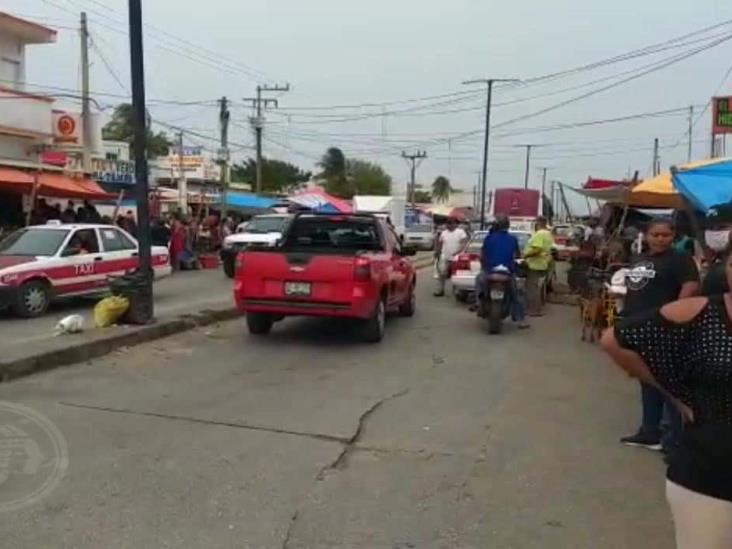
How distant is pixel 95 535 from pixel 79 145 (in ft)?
99.8

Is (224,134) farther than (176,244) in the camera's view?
Yes

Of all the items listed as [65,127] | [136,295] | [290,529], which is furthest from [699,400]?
[65,127]

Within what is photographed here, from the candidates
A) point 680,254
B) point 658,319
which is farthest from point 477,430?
point 658,319

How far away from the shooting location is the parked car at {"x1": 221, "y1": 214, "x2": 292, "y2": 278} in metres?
24.8

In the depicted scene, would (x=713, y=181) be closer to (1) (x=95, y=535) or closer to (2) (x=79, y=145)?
(1) (x=95, y=535)

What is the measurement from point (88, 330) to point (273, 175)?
96.5m

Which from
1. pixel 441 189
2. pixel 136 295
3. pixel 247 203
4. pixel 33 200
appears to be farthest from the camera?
pixel 441 189

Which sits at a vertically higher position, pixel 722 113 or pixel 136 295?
pixel 722 113

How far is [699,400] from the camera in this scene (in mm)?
2752

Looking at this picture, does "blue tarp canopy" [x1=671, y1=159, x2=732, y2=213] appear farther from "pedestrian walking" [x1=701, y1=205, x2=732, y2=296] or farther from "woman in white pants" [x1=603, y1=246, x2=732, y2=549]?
"woman in white pants" [x1=603, y1=246, x2=732, y2=549]

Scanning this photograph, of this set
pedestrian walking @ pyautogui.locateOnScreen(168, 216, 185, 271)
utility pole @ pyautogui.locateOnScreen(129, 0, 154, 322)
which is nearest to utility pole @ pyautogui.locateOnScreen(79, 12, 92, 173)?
pedestrian walking @ pyautogui.locateOnScreen(168, 216, 185, 271)

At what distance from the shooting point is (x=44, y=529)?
15.8 feet

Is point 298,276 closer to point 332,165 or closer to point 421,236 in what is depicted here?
point 421,236
